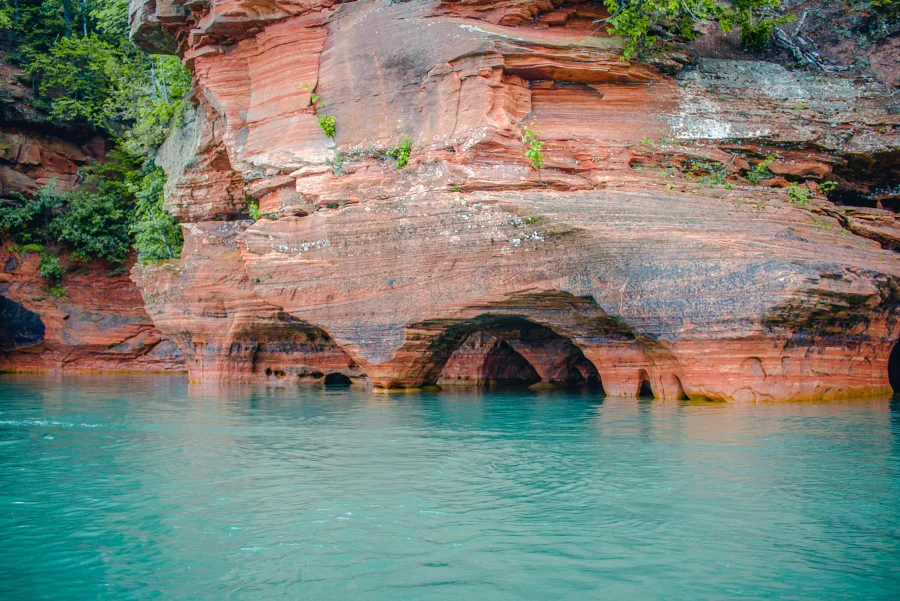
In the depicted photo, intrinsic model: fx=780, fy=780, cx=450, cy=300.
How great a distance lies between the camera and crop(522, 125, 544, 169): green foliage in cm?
1368

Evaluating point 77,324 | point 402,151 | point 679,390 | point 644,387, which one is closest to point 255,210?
point 402,151

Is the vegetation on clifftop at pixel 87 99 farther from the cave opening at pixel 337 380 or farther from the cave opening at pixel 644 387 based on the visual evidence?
the cave opening at pixel 644 387

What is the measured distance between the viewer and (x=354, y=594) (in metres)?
3.99

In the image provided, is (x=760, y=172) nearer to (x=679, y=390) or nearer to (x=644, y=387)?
(x=679, y=390)

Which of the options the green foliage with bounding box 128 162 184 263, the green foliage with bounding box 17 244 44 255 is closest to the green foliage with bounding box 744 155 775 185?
the green foliage with bounding box 128 162 184 263

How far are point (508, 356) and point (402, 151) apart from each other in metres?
7.81

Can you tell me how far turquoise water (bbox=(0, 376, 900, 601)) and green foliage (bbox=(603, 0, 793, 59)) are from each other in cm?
721

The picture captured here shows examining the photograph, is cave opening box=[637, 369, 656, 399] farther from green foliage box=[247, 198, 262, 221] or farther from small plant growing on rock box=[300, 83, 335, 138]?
green foliage box=[247, 198, 262, 221]

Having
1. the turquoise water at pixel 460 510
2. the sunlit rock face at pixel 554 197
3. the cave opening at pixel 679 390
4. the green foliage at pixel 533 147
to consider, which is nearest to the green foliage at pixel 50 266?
the sunlit rock face at pixel 554 197

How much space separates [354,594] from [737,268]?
896 cm

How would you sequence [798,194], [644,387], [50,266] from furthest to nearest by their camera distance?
[50,266] < [644,387] < [798,194]

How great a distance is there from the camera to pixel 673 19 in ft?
47.2

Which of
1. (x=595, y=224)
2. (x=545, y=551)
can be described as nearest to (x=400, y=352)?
(x=595, y=224)

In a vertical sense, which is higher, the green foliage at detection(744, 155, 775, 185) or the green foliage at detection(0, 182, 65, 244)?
the green foliage at detection(0, 182, 65, 244)
